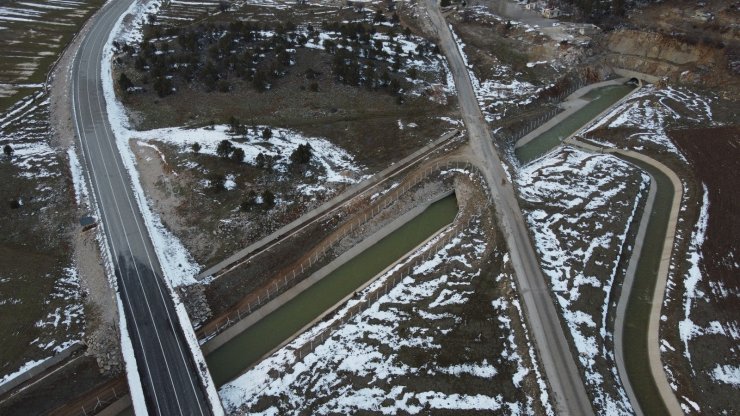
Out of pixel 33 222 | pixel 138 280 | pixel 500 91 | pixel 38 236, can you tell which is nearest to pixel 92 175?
pixel 33 222

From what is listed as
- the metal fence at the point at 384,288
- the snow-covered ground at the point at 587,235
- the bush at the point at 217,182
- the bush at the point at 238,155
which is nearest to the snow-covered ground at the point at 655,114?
the snow-covered ground at the point at 587,235

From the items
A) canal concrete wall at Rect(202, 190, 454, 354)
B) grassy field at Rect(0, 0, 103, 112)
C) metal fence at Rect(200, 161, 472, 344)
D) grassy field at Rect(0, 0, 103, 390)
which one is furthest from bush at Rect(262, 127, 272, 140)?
grassy field at Rect(0, 0, 103, 112)

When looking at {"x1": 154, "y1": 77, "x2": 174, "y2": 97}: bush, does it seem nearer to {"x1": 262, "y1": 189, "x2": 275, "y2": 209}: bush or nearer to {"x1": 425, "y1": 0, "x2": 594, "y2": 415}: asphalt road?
{"x1": 262, "y1": 189, "x2": 275, "y2": 209}: bush

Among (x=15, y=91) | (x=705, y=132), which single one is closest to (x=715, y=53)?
(x=705, y=132)

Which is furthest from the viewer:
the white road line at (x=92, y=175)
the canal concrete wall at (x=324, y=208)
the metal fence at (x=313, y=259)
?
the canal concrete wall at (x=324, y=208)

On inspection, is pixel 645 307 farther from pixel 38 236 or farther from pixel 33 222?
pixel 33 222

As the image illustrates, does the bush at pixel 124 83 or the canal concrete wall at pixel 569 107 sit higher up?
the bush at pixel 124 83

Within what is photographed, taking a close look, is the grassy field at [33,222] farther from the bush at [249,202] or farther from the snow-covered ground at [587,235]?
the snow-covered ground at [587,235]
